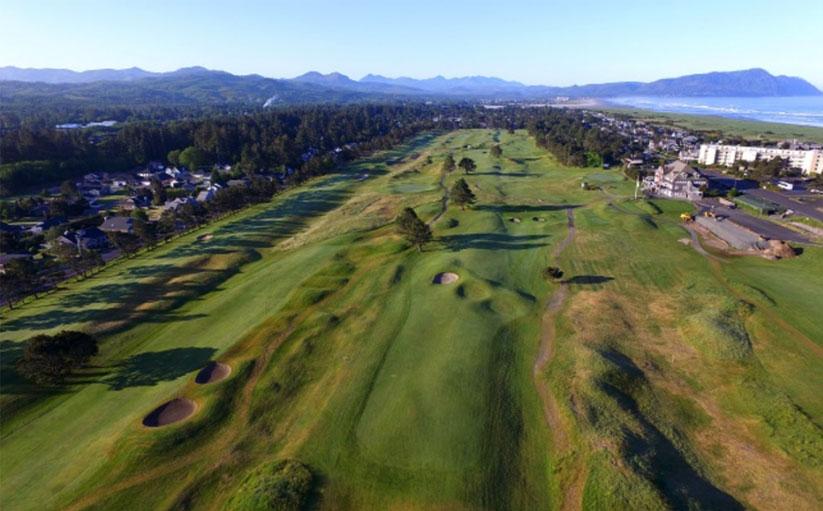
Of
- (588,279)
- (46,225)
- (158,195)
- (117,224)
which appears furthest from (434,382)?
(158,195)

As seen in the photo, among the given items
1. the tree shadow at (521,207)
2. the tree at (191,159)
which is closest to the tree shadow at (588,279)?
the tree shadow at (521,207)

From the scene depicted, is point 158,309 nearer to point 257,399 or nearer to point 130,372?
point 130,372

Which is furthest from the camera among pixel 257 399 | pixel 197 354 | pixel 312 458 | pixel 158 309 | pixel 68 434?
pixel 158 309

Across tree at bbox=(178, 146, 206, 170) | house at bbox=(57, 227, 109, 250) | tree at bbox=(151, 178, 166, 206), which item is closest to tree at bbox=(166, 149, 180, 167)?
tree at bbox=(178, 146, 206, 170)

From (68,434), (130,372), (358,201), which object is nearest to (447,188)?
(358,201)

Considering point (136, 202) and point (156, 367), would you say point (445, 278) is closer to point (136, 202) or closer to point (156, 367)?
point (156, 367)

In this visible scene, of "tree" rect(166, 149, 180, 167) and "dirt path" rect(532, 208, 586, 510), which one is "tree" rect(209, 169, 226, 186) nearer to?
"tree" rect(166, 149, 180, 167)
